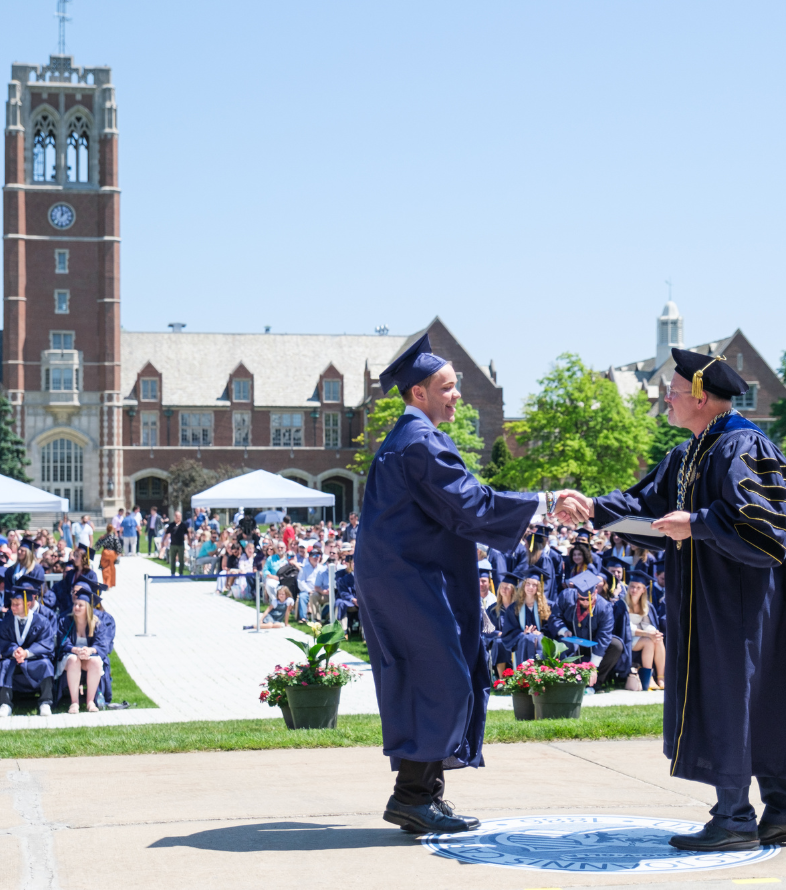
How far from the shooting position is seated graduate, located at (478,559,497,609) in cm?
1346

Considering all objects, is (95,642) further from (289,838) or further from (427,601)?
(427,601)

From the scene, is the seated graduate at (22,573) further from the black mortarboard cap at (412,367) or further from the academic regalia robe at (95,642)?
the black mortarboard cap at (412,367)

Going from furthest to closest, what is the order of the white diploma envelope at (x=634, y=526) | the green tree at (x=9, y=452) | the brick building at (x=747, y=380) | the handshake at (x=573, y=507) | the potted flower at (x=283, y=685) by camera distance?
the brick building at (x=747, y=380), the green tree at (x=9, y=452), the potted flower at (x=283, y=685), the handshake at (x=573, y=507), the white diploma envelope at (x=634, y=526)

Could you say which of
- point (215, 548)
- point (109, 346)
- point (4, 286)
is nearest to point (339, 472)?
point (109, 346)

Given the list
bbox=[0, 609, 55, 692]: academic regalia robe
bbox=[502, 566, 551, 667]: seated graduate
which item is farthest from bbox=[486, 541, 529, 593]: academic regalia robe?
bbox=[0, 609, 55, 692]: academic regalia robe

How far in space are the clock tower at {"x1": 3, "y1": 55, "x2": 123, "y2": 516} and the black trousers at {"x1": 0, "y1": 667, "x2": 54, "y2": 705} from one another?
54.0 m

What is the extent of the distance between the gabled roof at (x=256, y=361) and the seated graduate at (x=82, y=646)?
2293 inches

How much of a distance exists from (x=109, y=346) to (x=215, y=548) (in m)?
37.3

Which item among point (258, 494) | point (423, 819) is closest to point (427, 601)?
point (423, 819)

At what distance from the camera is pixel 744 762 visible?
13.6 ft

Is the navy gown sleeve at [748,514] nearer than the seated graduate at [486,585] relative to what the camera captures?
Yes

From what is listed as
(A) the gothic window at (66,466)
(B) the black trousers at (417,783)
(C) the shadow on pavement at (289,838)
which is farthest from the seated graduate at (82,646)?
(A) the gothic window at (66,466)

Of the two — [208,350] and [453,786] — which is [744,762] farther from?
[208,350]

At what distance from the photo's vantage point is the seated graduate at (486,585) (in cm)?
1346
